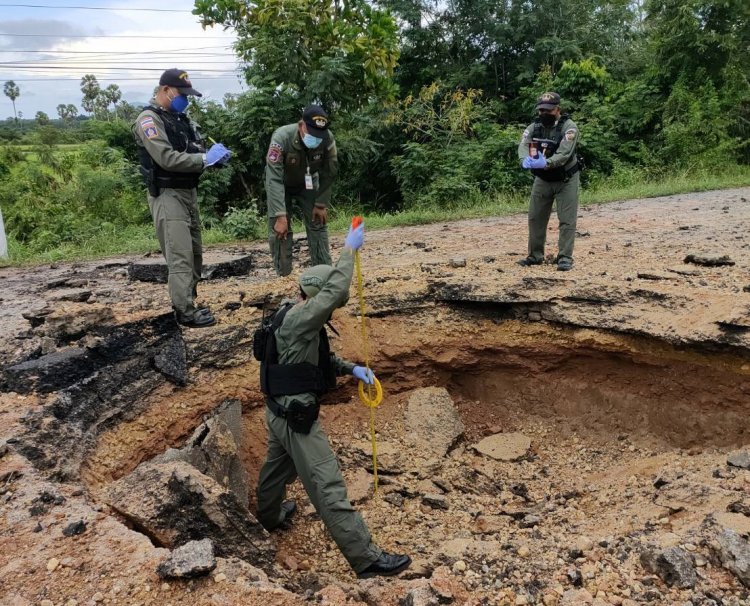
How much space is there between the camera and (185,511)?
105 inches

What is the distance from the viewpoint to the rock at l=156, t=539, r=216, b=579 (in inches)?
85.7

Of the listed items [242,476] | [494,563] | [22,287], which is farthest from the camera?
[22,287]

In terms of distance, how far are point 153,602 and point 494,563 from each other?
1.47m

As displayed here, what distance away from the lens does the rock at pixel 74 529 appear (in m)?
2.42

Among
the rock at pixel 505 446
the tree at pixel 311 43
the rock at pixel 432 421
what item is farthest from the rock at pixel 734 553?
the tree at pixel 311 43

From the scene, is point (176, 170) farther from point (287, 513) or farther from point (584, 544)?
point (584, 544)

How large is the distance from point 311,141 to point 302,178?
0.51 m

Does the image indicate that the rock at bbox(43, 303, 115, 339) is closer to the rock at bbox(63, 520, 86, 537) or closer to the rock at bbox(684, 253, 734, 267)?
the rock at bbox(63, 520, 86, 537)

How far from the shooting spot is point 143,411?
3945mm

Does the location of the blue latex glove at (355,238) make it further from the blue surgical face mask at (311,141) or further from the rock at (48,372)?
the rock at (48,372)

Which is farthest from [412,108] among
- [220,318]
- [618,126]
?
[220,318]

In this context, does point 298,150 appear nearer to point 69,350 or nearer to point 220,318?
point 220,318

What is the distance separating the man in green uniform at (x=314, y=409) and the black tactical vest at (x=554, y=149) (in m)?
2.62

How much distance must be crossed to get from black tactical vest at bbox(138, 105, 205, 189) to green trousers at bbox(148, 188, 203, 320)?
7cm
